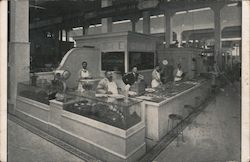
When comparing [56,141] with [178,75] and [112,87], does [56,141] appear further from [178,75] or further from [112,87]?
[178,75]

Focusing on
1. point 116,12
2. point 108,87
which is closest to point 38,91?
point 108,87

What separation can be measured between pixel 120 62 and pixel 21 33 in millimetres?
1184

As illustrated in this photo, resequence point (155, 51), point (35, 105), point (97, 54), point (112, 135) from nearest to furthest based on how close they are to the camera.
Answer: point (112, 135) < point (35, 105) < point (155, 51) < point (97, 54)

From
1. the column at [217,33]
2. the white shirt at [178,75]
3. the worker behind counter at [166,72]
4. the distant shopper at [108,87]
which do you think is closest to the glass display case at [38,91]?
the distant shopper at [108,87]

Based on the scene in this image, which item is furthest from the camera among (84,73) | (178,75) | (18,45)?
(84,73)

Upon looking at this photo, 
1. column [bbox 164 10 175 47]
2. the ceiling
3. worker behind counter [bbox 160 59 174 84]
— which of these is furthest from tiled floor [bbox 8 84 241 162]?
the ceiling

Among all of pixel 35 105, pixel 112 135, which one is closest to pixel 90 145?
pixel 112 135

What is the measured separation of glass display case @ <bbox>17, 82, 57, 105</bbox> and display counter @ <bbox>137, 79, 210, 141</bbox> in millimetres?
1023

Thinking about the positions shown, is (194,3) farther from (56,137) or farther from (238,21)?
(56,137)

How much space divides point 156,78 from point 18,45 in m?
1.58

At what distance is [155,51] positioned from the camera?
2.66m

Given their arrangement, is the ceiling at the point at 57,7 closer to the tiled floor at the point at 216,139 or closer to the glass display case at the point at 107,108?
the glass display case at the point at 107,108

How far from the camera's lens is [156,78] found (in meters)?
2.49

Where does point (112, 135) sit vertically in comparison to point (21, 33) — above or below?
below
